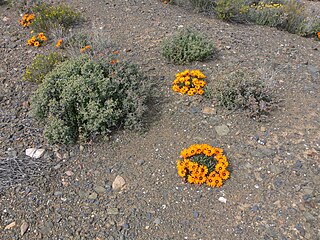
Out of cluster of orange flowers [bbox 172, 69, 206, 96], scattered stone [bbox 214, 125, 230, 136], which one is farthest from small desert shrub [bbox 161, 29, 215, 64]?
scattered stone [bbox 214, 125, 230, 136]

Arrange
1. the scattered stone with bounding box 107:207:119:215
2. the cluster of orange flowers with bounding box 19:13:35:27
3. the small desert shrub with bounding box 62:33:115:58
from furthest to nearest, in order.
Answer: the cluster of orange flowers with bounding box 19:13:35:27, the small desert shrub with bounding box 62:33:115:58, the scattered stone with bounding box 107:207:119:215

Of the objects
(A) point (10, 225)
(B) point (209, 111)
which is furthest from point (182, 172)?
(A) point (10, 225)

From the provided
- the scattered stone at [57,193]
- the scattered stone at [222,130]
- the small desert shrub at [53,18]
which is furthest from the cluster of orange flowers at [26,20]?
the scattered stone at [222,130]

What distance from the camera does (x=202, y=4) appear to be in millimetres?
7594

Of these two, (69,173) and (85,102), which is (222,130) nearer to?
(85,102)

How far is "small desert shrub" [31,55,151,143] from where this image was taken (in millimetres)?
4566

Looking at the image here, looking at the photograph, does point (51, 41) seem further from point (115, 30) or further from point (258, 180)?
point (258, 180)

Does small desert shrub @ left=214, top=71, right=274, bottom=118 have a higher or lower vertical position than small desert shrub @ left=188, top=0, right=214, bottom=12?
lower

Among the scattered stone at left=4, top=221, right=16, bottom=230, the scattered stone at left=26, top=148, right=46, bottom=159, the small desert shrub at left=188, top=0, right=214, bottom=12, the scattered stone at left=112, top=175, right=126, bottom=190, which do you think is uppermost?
the small desert shrub at left=188, top=0, right=214, bottom=12

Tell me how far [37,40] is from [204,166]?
159 inches

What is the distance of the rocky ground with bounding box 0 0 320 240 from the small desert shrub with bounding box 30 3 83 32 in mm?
653

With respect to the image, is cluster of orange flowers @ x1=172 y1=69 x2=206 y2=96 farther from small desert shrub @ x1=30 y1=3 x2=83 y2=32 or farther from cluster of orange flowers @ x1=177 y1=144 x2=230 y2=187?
small desert shrub @ x1=30 y1=3 x2=83 y2=32

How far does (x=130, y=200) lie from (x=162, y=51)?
→ 2816mm

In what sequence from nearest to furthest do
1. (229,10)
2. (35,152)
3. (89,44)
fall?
1. (35,152)
2. (89,44)
3. (229,10)
